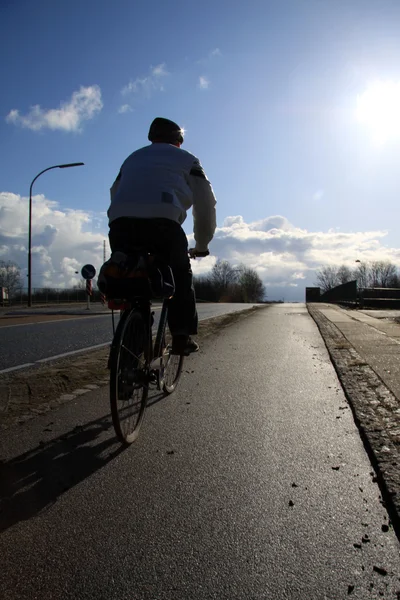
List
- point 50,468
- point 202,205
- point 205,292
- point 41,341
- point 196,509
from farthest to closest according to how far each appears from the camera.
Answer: point 205,292
point 41,341
point 202,205
point 50,468
point 196,509

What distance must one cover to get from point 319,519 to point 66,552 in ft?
3.35

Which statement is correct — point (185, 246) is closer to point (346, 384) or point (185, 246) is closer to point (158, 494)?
point (158, 494)

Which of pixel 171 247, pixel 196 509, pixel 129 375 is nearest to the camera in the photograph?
pixel 196 509

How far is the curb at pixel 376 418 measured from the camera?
2.20m

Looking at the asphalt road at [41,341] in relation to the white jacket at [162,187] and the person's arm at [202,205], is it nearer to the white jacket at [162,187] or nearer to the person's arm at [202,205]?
the person's arm at [202,205]

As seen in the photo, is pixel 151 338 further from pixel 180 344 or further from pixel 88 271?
pixel 88 271

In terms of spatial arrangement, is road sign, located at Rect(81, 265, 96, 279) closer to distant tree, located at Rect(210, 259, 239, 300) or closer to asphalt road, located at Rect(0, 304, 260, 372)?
asphalt road, located at Rect(0, 304, 260, 372)

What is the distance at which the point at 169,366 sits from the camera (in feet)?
12.9

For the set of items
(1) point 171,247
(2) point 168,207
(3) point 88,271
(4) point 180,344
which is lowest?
(4) point 180,344

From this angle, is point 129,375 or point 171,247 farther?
point 171,247

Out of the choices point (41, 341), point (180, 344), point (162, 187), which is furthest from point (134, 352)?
point (41, 341)

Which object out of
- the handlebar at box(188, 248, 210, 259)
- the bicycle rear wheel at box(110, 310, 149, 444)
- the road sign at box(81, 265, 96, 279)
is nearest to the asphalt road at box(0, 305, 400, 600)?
the bicycle rear wheel at box(110, 310, 149, 444)

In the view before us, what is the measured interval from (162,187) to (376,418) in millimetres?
2144

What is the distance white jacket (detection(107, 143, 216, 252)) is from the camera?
120 inches
